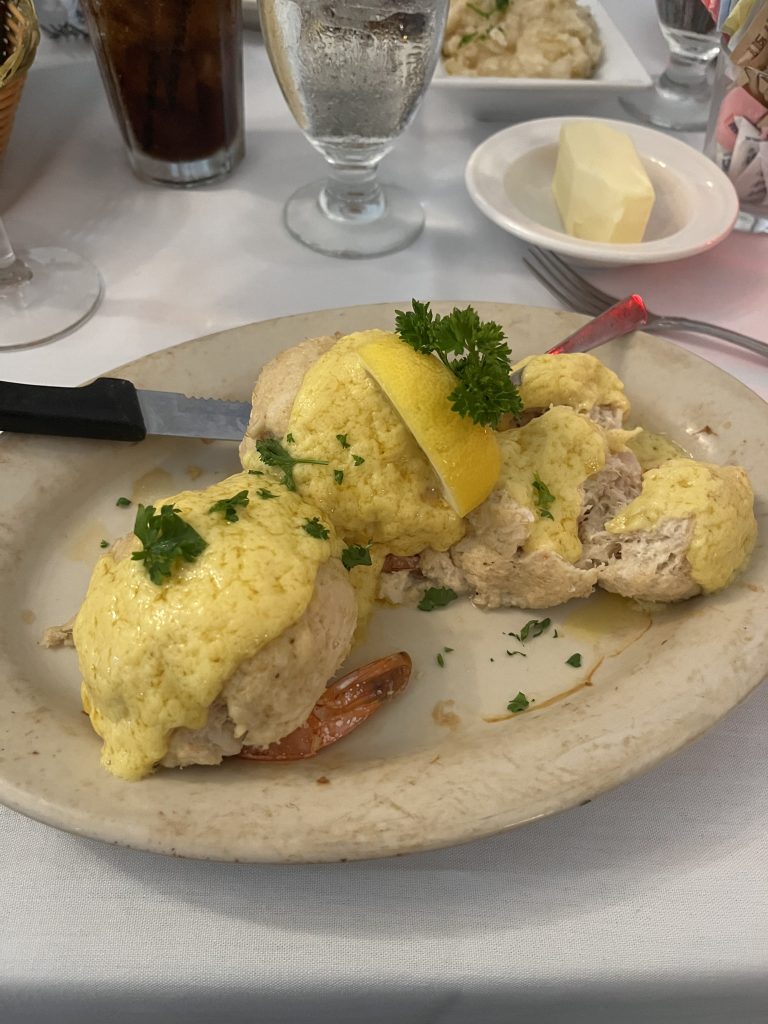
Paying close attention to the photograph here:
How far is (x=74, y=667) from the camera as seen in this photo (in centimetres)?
114

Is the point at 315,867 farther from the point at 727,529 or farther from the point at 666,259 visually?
the point at 666,259

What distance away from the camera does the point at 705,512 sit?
117cm

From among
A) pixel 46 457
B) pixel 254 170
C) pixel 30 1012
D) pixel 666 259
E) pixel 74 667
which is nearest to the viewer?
pixel 30 1012

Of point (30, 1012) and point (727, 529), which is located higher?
point (727, 529)

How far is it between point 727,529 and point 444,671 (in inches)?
16.9

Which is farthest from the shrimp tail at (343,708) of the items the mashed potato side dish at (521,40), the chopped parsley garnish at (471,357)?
the mashed potato side dish at (521,40)

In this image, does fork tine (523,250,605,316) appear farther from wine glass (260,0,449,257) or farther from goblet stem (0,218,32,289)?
goblet stem (0,218,32,289)

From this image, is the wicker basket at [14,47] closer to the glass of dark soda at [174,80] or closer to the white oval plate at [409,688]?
the glass of dark soda at [174,80]

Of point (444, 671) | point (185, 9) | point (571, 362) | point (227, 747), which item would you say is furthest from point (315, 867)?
point (185, 9)

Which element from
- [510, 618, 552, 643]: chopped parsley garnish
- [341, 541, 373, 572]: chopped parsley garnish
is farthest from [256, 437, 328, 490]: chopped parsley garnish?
[510, 618, 552, 643]: chopped parsley garnish

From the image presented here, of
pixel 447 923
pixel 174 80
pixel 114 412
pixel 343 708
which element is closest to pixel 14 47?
pixel 174 80

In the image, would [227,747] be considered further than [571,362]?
No

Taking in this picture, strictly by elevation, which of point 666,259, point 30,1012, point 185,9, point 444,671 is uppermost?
point 185,9

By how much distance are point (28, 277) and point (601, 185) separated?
48.3 inches
